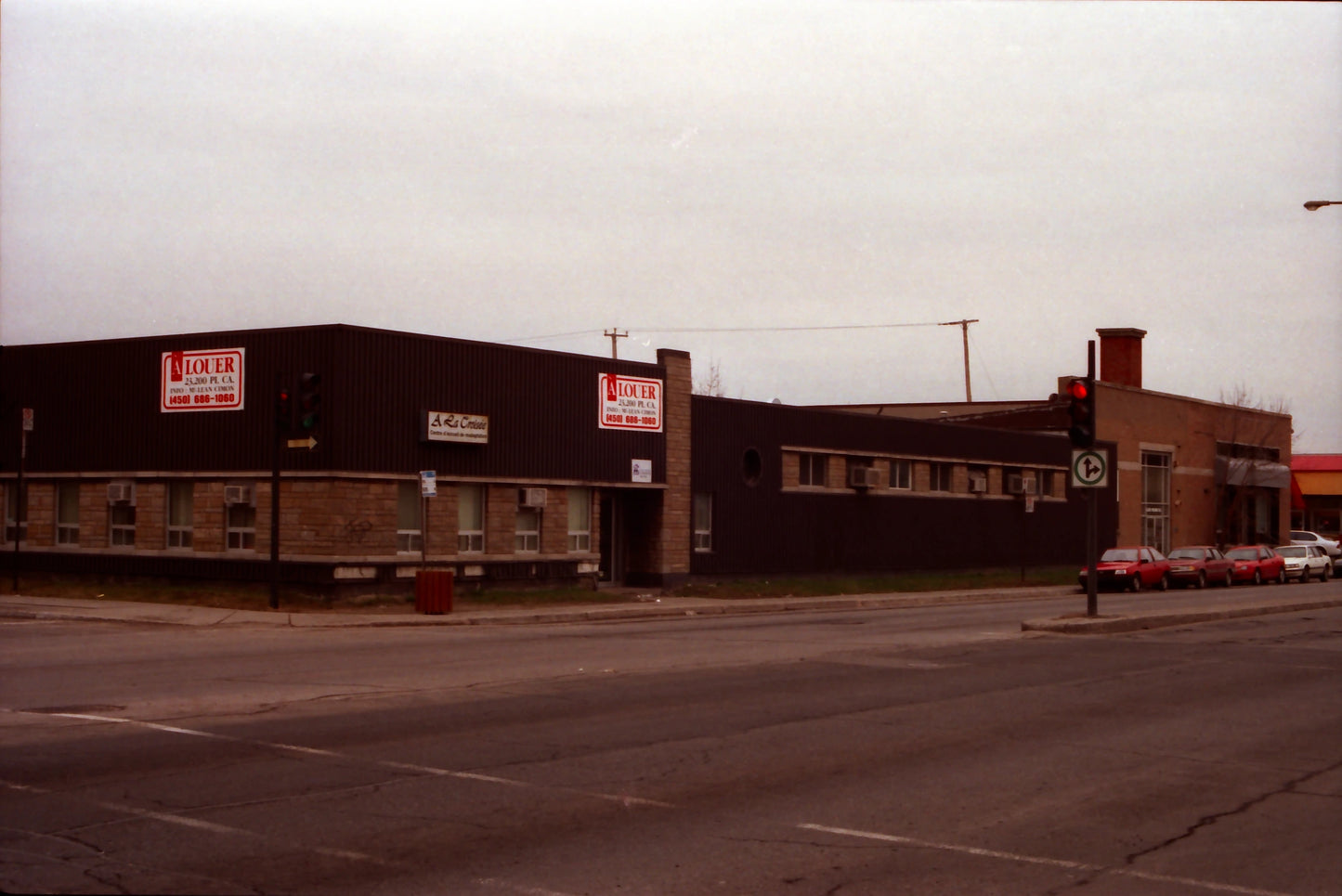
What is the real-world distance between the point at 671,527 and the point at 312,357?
467 inches

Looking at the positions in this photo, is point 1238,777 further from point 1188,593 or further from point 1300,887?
point 1188,593

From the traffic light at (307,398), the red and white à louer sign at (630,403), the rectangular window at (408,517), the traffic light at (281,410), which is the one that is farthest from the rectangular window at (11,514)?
the red and white à louer sign at (630,403)

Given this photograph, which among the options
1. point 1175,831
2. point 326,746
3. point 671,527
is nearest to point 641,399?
point 671,527

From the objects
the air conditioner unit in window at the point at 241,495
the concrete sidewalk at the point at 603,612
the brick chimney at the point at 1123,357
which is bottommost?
the concrete sidewalk at the point at 603,612

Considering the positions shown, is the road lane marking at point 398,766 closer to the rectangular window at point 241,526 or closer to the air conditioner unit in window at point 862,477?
the rectangular window at point 241,526

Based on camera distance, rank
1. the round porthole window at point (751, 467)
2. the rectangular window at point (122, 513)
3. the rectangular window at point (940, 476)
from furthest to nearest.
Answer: the rectangular window at point (940, 476)
the round porthole window at point (751, 467)
the rectangular window at point (122, 513)

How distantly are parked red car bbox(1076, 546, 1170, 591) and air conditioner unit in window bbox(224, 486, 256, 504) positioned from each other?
2553 cm

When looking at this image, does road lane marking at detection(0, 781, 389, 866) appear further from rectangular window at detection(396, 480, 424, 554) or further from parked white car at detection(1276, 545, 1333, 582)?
parked white car at detection(1276, 545, 1333, 582)

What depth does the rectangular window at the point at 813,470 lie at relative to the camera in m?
44.0

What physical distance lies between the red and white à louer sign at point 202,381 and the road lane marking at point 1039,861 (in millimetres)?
25124

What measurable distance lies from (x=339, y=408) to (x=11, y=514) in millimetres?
10932

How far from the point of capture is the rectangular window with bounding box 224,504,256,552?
31156 millimetres

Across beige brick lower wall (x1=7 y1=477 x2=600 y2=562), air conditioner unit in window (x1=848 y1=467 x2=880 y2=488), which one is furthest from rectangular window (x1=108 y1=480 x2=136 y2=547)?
air conditioner unit in window (x1=848 y1=467 x2=880 y2=488)

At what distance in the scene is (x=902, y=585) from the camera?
43.3 m
